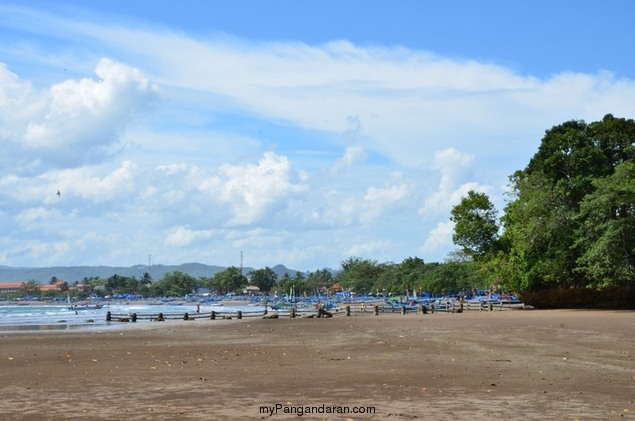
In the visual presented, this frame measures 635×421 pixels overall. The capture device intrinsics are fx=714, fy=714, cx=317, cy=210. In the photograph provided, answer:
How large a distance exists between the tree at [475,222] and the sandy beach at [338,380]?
3475cm

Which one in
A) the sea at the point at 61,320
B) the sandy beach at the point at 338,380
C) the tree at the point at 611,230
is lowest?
the sea at the point at 61,320

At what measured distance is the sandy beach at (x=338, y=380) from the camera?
11.8 meters

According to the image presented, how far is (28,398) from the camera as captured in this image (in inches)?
545

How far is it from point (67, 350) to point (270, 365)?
37.1 ft

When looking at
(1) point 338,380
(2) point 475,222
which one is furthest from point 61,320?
(1) point 338,380

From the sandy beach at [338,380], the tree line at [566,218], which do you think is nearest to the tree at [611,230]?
the tree line at [566,218]

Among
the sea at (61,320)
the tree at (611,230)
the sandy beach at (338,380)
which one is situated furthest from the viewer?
the sea at (61,320)

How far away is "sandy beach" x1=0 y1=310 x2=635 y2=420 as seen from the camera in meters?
11.8

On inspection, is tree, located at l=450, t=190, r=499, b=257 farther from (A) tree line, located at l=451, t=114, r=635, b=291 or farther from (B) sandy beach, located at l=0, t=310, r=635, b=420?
(B) sandy beach, located at l=0, t=310, r=635, b=420

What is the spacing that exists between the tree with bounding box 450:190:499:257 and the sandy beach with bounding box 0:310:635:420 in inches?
1368

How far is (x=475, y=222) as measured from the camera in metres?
61.7

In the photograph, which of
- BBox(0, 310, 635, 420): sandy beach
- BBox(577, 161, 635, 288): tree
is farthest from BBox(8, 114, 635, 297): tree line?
BBox(0, 310, 635, 420): sandy beach

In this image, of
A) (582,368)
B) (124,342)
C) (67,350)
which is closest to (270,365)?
(582,368)

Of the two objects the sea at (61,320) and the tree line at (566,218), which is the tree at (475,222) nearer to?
the tree line at (566,218)
